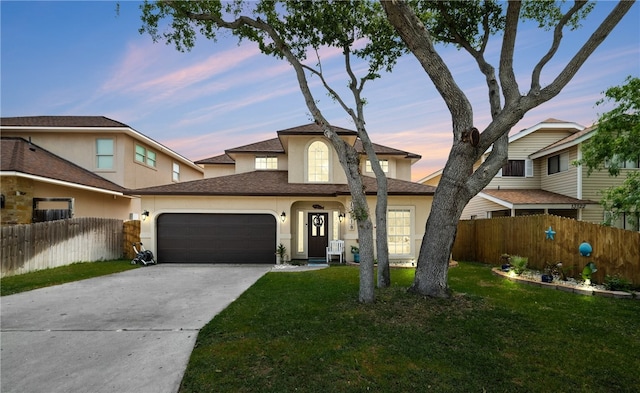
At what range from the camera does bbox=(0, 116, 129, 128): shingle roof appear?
16.0 m

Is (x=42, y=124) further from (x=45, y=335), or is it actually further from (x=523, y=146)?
(x=523, y=146)

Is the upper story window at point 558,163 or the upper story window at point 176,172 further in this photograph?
the upper story window at point 176,172

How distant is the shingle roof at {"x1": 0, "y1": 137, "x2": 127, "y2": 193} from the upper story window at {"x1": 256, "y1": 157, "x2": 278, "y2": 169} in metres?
6.69

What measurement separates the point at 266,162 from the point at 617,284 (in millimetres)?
15009

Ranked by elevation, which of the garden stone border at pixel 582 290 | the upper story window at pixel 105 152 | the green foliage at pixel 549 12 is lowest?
the garden stone border at pixel 582 290

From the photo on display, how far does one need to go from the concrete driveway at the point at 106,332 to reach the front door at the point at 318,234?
5324 mm

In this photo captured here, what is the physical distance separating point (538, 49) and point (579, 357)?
31.6 feet

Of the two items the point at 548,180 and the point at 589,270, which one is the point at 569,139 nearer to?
the point at 548,180

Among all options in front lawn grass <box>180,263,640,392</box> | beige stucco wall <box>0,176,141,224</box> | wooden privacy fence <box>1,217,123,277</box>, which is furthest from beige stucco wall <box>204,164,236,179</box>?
front lawn grass <box>180,263,640,392</box>

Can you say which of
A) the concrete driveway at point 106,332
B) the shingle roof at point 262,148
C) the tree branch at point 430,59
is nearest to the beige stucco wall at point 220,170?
Result: the shingle roof at point 262,148

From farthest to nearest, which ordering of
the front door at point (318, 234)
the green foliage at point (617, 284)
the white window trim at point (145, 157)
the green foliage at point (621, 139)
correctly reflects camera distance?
the white window trim at point (145, 157)
the front door at point (318, 234)
the green foliage at point (621, 139)
the green foliage at point (617, 284)

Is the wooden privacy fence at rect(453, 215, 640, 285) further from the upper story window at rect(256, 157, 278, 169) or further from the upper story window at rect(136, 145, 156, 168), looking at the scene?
the upper story window at rect(136, 145, 156, 168)

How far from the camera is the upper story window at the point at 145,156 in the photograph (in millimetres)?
17859

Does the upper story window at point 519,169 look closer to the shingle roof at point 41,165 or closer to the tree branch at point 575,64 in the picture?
the tree branch at point 575,64
